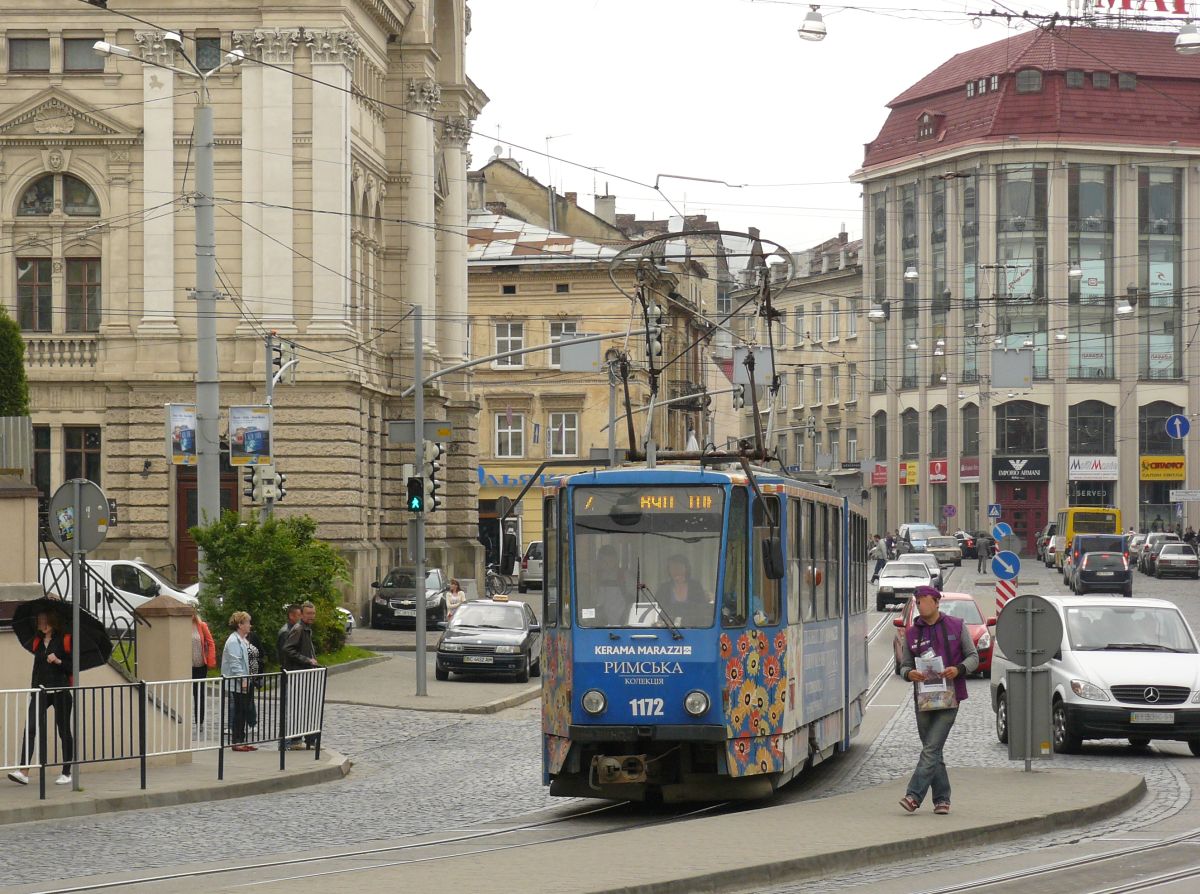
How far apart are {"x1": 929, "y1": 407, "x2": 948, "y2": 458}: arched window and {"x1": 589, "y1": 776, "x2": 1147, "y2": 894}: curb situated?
82463 mm

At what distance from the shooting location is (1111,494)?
316 ft

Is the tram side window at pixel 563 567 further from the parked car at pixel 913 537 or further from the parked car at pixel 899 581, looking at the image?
the parked car at pixel 913 537

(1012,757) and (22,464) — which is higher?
(22,464)

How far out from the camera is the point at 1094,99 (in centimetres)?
9388

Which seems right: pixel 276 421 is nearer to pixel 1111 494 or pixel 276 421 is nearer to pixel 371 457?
pixel 371 457

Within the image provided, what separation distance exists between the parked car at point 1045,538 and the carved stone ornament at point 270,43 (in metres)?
45.3

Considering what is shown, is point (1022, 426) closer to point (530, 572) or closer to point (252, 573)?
point (530, 572)

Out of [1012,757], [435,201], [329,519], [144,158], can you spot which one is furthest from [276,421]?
[1012,757]

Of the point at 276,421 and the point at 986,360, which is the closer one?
the point at 276,421

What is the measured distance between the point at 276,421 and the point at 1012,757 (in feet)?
108

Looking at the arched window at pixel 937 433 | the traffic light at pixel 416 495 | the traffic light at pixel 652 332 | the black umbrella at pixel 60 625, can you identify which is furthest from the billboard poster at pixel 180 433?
the arched window at pixel 937 433

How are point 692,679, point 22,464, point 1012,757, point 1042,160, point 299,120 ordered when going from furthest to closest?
point 1042,160
point 299,120
point 22,464
point 1012,757
point 692,679

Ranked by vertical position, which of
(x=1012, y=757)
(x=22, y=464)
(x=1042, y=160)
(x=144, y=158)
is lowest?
(x=1012, y=757)

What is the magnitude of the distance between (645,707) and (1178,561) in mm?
61917
